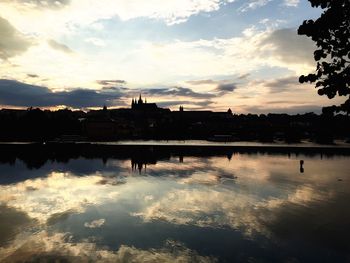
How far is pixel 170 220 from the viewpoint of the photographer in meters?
25.4

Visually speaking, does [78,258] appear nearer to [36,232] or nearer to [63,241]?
[63,241]

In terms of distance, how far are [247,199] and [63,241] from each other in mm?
18150

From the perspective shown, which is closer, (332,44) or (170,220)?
(332,44)

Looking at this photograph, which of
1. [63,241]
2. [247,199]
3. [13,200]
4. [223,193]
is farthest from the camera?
[223,193]

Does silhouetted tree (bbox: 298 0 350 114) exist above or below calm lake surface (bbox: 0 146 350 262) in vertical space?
above

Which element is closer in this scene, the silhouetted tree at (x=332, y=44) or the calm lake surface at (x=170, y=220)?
the silhouetted tree at (x=332, y=44)

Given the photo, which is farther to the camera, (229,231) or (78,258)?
(229,231)

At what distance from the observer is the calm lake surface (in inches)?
763

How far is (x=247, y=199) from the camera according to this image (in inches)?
1312

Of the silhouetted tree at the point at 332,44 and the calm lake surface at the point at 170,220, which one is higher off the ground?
the silhouetted tree at the point at 332,44

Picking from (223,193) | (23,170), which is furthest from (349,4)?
(23,170)

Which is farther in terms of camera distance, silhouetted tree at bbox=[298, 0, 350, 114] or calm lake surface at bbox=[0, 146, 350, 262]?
calm lake surface at bbox=[0, 146, 350, 262]

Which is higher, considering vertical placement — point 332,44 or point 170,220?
point 332,44

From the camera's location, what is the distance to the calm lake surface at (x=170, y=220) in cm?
1938
